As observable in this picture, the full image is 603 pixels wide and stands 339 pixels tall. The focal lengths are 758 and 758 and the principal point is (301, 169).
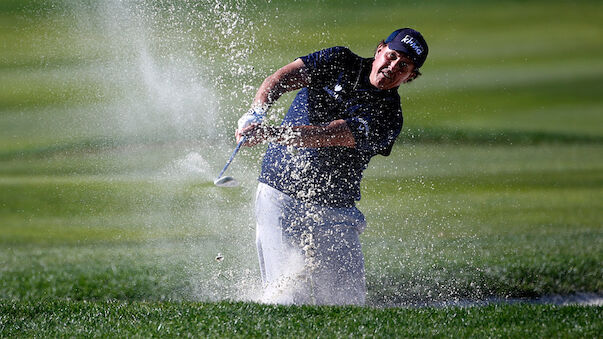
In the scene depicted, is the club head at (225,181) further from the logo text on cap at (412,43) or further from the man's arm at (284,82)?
the logo text on cap at (412,43)

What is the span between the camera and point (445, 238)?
8.95m

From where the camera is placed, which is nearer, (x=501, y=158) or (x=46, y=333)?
(x=46, y=333)

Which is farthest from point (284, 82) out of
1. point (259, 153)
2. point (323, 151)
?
point (259, 153)

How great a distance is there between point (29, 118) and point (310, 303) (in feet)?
35.0

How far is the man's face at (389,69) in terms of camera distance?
4719 millimetres

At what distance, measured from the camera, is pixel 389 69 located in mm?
4734

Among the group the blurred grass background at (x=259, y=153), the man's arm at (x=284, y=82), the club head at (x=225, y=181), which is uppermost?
the man's arm at (x=284, y=82)

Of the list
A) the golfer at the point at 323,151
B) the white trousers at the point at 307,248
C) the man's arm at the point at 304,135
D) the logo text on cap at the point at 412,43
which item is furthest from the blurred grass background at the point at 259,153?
the logo text on cap at the point at 412,43

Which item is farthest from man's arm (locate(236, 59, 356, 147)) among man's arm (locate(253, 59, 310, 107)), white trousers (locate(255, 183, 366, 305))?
→ white trousers (locate(255, 183, 366, 305))

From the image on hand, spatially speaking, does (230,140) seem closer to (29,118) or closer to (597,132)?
(29,118)

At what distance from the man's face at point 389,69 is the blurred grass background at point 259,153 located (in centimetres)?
160

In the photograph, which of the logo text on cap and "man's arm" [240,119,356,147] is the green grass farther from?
the logo text on cap

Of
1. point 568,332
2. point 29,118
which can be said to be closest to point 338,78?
point 568,332

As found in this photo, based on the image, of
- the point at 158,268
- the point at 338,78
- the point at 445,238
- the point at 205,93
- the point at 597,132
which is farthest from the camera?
the point at 597,132
